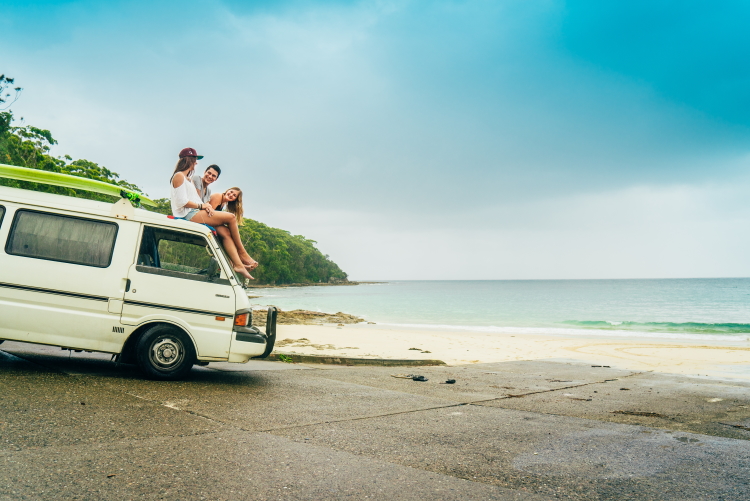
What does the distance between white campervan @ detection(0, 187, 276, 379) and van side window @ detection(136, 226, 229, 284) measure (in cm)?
2

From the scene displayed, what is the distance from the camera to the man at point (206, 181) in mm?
7789

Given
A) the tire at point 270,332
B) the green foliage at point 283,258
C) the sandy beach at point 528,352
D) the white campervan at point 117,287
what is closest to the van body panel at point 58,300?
the white campervan at point 117,287

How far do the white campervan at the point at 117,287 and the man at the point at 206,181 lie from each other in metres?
0.91

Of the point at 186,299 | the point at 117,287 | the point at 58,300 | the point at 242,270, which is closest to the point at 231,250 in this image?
the point at 242,270

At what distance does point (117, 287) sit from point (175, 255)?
0.84 meters

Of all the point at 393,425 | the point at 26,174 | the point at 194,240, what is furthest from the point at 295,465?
the point at 26,174

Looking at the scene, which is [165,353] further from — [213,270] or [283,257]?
[283,257]

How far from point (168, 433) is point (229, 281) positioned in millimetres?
2857

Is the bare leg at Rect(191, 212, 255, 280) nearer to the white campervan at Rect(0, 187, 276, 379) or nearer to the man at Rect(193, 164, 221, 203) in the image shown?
the white campervan at Rect(0, 187, 276, 379)

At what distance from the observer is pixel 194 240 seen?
23.4 ft

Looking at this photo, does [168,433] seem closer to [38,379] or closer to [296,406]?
[296,406]

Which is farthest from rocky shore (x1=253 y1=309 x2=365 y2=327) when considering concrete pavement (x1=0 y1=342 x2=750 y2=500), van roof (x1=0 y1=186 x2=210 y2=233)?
concrete pavement (x1=0 y1=342 x2=750 y2=500)

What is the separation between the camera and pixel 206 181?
7.84m

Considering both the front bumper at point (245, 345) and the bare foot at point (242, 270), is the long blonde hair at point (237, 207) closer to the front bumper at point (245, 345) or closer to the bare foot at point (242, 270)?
the bare foot at point (242, 270)
